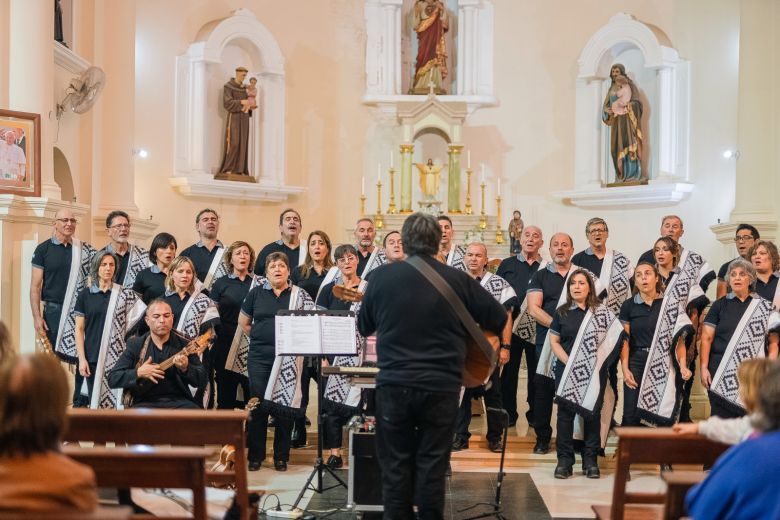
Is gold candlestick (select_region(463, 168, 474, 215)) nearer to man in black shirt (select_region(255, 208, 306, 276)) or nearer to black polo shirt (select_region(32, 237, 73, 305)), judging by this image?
man in black shirt (select_region(255, 208, 306, 276))

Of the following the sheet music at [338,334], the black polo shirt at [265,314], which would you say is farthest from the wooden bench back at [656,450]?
the black polo shirt at [265,314]

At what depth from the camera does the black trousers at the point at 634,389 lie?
23.4 feet

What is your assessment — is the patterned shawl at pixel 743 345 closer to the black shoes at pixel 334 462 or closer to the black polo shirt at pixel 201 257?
the black shoes at pixel 334 462

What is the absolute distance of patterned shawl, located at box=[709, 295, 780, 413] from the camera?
668 centimetres

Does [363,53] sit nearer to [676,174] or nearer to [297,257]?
[676,174]

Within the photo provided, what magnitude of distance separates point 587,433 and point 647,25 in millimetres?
6400

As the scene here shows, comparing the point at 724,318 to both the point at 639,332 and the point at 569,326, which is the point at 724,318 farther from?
the point at 569,326

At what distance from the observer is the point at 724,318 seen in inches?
267

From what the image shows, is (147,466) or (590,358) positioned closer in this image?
(147,466)

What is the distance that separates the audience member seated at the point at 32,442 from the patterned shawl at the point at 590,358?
15.8ft

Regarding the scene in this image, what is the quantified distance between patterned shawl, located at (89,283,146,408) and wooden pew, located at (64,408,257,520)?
2.58m

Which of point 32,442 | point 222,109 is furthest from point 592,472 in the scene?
point 222,109

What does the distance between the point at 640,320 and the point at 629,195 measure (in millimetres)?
4949

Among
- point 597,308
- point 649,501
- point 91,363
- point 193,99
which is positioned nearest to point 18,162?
point 91,363
